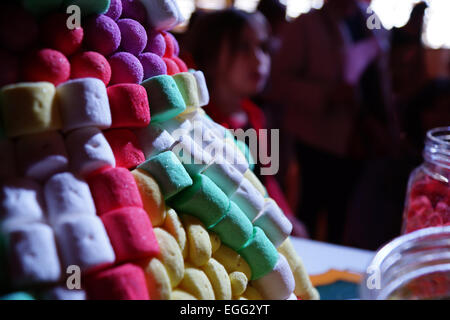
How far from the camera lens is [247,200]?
0.49 metres

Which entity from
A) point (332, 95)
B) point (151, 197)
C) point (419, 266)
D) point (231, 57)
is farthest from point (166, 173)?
point (332, 95)

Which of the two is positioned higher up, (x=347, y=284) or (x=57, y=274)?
(x=57, y=274)

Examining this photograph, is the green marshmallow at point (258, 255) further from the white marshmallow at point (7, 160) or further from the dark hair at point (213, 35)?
the dark hair at point (213, 35)

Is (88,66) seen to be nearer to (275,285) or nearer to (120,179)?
(120,179)

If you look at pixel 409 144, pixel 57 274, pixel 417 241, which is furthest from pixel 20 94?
pixel 409 144

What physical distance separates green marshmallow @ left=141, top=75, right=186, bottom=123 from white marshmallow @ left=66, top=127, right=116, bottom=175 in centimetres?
7

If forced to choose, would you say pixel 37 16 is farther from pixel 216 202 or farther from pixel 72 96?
pixel 216 202

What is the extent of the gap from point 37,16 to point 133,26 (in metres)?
0.09

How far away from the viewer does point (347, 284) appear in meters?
0.83

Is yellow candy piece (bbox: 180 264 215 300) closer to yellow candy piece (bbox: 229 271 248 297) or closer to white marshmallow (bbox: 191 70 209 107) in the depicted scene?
yellow candy piece (bbox: 229 271 248 297)

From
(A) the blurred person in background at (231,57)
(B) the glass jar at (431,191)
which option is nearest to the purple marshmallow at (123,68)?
(B) the glass jar at (431,191)

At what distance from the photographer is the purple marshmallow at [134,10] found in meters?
0.47

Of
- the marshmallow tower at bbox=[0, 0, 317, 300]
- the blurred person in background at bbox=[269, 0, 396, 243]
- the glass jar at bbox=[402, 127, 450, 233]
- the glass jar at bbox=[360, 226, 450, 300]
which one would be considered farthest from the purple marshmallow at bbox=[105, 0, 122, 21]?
the blurred person in background at bbox=[269, 0, 396, 243]

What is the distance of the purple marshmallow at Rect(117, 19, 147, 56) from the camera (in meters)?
0.45
